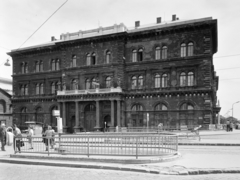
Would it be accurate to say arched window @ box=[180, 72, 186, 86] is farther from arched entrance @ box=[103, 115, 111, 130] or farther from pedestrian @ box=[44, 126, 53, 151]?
pedestrian @ box=[44, 126, 53, 151]

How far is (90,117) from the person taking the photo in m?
41.8

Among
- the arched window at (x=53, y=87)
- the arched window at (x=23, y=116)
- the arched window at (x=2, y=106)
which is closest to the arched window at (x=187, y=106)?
the arched window at (x=53, y=87)

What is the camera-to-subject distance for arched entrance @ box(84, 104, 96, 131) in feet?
136

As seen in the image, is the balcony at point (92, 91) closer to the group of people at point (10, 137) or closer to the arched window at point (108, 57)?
the arched window at point (108, 57)

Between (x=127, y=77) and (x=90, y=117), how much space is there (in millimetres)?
9020

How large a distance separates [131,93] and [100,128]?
23.5 ft

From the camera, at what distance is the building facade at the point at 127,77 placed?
3469 centimetres

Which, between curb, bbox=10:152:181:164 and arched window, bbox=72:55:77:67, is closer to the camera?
curb, bbox=10:152:181:164

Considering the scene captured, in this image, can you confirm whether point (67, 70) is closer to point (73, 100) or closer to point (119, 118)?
point (73, 100)

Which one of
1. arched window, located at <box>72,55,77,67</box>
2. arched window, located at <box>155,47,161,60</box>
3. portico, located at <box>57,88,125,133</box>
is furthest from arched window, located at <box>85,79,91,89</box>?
arched window, located at <box>155,47,161,60</box>

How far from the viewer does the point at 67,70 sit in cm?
4341

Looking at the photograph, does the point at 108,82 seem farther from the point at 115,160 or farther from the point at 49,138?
the point at 115,160

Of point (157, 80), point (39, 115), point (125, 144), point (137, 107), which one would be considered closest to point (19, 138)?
point (125, 144)

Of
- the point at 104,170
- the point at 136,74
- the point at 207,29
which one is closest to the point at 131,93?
the point at 136,74
